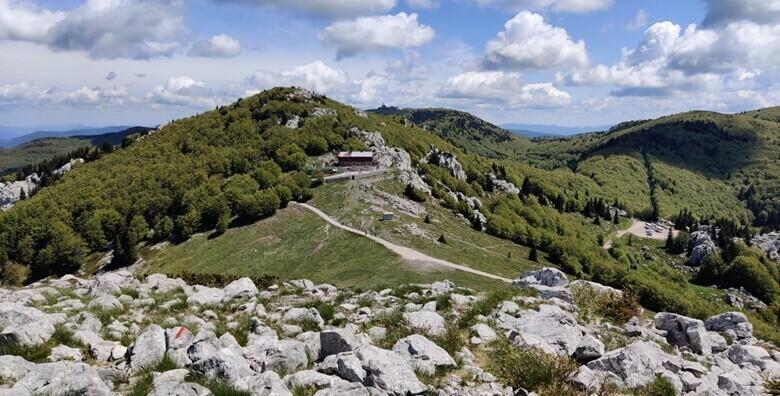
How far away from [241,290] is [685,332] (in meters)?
23.2

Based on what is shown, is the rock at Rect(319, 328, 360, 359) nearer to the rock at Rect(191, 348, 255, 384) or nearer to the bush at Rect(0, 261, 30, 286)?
the rock at Rect(191, 348, 255, 384)

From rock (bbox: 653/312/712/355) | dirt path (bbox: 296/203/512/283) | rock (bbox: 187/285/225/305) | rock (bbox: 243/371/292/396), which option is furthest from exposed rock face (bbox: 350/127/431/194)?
rock (bbox: 243/371/292/396)

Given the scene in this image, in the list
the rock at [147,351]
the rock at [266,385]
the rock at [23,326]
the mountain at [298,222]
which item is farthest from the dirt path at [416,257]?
the rock at [266,385]

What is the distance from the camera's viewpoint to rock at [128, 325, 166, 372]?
1264 centimetres

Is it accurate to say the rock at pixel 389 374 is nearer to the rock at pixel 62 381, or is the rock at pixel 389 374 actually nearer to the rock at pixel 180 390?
the rock at pixel 180 390

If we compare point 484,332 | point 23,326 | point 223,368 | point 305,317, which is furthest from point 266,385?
point 484,332

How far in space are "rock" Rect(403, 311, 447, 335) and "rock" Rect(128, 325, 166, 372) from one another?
348 inches

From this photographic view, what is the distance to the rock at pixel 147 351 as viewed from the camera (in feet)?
41.5

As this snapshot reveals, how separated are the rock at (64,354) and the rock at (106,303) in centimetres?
720

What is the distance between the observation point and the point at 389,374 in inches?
466

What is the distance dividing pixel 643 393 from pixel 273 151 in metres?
141

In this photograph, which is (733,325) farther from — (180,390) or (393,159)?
(393,159)

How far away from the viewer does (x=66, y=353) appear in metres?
13.5

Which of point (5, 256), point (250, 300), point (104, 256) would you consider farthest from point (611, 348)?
point (5, 256)
